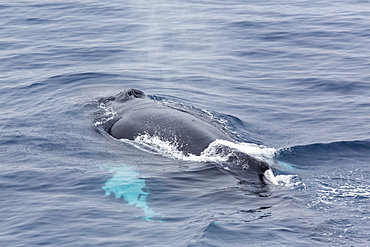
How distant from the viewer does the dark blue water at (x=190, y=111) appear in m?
13.7

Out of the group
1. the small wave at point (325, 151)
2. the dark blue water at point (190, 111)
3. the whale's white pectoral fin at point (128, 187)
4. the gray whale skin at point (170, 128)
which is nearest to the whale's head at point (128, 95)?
the gray whale skin at point (170, 128)

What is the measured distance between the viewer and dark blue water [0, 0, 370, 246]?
13.7 metres

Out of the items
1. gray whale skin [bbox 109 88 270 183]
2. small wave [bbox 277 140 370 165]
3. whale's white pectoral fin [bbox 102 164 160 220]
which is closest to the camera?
whale's white pectoral fin [bbox 102 164 160 220]

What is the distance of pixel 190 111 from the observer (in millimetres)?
22516

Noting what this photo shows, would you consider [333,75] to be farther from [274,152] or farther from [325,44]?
[274,152]

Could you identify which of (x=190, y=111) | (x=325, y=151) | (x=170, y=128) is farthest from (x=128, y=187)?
(x=190, y=111)

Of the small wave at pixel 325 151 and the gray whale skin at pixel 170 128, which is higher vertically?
the gray whale skin at pixel 170 128

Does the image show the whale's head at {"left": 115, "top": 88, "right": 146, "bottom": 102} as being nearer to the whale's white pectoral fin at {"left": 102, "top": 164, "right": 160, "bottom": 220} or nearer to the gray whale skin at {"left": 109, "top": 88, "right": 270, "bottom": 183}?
the gray whale skin at {"left": 109, "top": 88, "right": 270, "bottom": 183}

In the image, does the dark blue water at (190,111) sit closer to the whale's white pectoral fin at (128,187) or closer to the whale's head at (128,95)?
the whale's white pectoral fin at (128,187)

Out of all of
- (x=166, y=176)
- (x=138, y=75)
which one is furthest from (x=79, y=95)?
(x=166, y=176)

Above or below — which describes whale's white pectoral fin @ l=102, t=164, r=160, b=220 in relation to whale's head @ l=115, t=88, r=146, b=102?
below

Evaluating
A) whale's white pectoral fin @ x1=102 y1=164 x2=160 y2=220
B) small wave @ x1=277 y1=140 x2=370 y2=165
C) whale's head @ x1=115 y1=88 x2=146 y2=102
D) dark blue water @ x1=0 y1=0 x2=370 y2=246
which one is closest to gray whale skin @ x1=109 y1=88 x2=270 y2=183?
whale's head @ x1=115 y1=88 x2=146 y2=102

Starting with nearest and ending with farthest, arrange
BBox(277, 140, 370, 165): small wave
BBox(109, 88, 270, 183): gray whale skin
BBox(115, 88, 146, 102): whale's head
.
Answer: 1. BBox(109, 88, 270, 183): gray whale skin
2. BBox(277, 140, 370, 165): small wave
3. BBox(115, 88, 146, 102): whale's head

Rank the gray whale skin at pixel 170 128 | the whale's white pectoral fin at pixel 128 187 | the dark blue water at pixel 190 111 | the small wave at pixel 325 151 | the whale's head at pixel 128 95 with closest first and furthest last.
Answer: the dark blue water at pixel 190 111
the whale's white pectoral fin at pixel 128 187
the gray whale skin at pixel 170 128
the small wave at pixel 325 151
the whale's head at pixel 128 95
